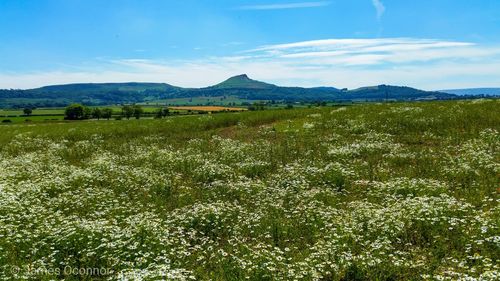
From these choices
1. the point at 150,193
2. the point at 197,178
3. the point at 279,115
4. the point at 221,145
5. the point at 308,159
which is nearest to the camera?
the point at 150,193

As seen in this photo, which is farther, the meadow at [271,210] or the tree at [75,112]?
the tree at [75,112]

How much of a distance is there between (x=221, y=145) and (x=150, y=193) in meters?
10.7

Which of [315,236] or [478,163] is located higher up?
[478,163]

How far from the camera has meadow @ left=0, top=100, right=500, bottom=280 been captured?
8484 mm

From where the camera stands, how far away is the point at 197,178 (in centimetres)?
1773

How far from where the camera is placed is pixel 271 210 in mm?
12633

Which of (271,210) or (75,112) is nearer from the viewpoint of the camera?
(271,210)

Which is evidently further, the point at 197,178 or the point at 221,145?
the point at 221,145

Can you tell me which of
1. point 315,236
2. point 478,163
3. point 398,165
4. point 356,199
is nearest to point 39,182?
point 315,236

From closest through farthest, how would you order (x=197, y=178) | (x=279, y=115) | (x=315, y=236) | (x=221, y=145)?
(x=315, y=236), (x=197, y=178), (x=221, y=145), (x=279, y=115)

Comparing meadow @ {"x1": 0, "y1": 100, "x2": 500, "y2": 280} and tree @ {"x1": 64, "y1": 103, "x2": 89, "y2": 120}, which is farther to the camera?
tree @ {"x1": 64, "y1": 103, "x2": 89, "y2": 120}

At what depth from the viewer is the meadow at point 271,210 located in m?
8.48

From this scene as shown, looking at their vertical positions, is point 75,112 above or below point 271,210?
above

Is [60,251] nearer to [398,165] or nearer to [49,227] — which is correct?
[49,227]
